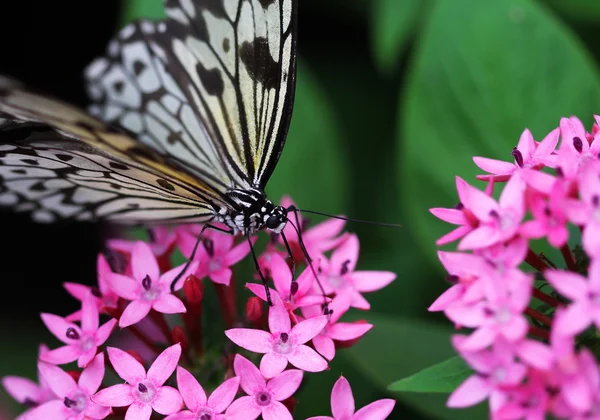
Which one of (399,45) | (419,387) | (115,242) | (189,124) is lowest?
(115,242)

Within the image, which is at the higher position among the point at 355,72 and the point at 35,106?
the point at 355,72

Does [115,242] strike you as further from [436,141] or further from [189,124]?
[436,141]

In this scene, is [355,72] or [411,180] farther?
[355,72]

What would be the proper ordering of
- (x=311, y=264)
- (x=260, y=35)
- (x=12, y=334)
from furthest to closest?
(x=12, y=334)
(x=260, y=35)
(x=311, y=264)

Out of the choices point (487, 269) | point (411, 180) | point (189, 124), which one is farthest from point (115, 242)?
point (487, 269)

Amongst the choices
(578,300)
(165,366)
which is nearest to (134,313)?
(165,366)

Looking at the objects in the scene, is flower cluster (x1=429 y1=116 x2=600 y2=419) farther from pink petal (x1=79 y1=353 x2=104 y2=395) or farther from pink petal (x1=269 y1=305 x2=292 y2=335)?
pink petal (x1=79 y1=353 x2=104 y2=395)

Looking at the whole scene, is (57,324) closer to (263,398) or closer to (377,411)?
(263,398)
